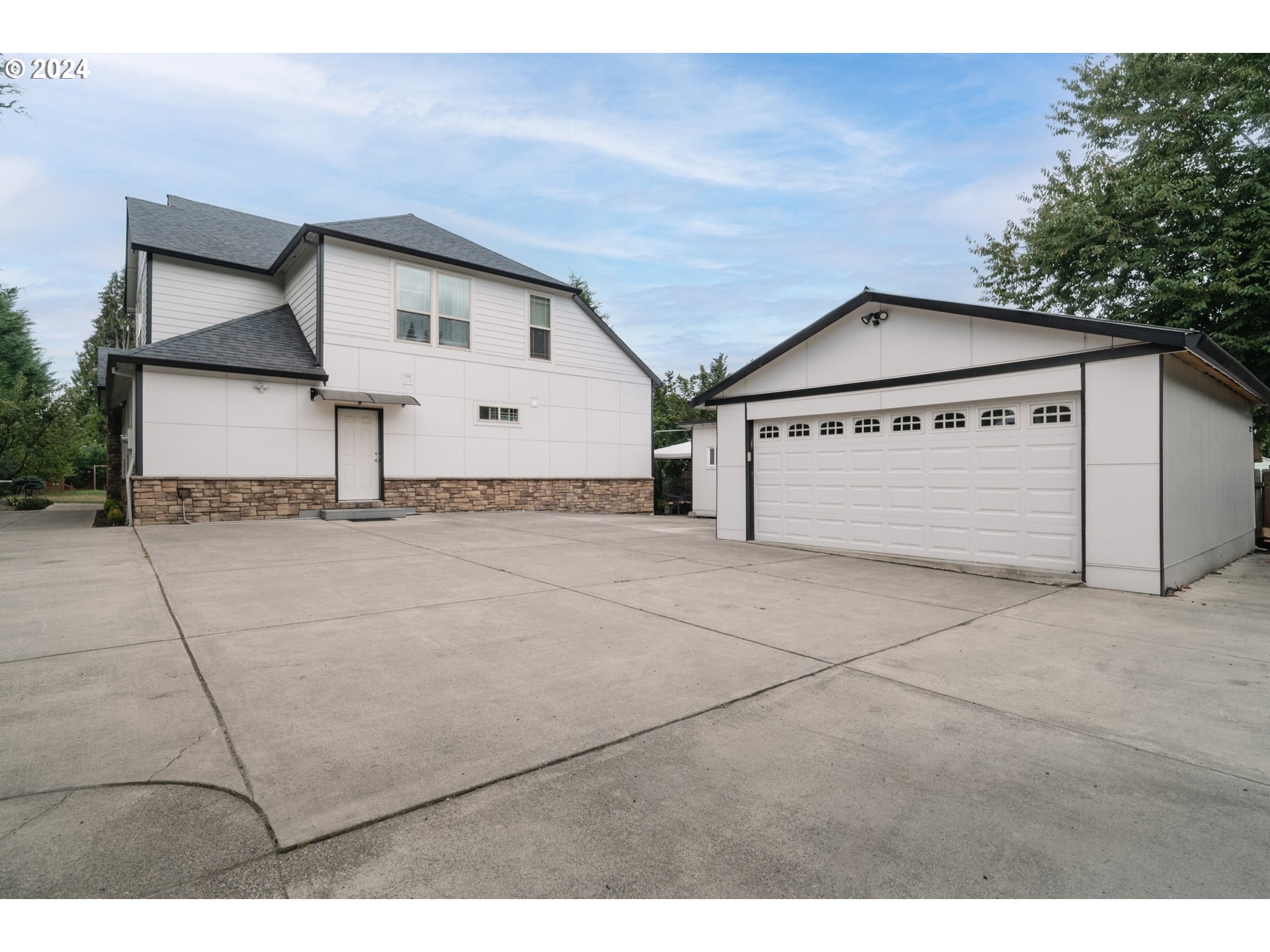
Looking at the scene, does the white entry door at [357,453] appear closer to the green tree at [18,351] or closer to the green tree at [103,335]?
the green tree at [18,351]

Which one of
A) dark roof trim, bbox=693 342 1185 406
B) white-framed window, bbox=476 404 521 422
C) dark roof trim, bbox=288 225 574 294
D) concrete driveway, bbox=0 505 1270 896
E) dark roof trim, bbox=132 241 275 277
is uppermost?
dark roof trim, bbox=288 225 574 294

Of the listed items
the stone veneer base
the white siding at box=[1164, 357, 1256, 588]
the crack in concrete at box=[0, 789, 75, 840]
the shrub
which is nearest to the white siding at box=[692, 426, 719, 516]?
the stone veneer base

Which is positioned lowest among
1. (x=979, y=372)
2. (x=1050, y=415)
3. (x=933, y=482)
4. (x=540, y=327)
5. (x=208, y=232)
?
(x=933, y=482)

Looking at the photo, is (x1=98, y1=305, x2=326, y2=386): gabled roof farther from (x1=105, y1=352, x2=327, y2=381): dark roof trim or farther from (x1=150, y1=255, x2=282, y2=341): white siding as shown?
(x1=150, y1=255, x2=282, y2=341): white siding

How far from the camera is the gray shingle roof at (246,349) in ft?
37.7

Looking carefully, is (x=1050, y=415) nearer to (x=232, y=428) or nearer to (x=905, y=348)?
(x=905, y=348)

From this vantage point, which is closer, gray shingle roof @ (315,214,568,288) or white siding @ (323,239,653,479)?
white siding @ (323,239,653,479)

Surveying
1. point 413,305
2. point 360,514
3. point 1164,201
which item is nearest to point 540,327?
point 413,305

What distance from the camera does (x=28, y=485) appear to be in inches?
892

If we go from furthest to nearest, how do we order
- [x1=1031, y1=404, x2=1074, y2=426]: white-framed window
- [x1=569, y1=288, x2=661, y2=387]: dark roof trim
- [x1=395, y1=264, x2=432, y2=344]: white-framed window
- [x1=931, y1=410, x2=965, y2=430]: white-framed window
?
[x1=569, y1=288, x2=661, y2=387]: dark roof trim → [x1=395, y1=264, x2=432, y2=344]: white-framed window → [x1=931, y1=410, x2=965, y2=430]: white-framed window → [x1=1031, y1=404, x2=1074, y2=426]: white-framed window

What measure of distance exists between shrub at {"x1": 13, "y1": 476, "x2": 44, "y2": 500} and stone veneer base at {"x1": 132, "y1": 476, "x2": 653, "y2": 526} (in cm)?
1681

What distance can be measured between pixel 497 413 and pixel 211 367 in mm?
6097

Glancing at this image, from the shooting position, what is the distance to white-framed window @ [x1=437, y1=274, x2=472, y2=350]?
1480 cm
